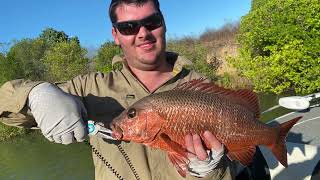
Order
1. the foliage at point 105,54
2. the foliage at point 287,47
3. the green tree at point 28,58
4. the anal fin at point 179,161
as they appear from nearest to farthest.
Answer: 1. the anal fin at point 179,161
2. the foliage at point 287,47
3. the foliage at point 105,54
4. the green tree at point 28,58

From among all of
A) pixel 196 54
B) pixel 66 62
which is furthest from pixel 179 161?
pixel 66 62

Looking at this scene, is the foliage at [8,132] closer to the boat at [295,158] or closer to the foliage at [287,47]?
the foliage at [287,47]

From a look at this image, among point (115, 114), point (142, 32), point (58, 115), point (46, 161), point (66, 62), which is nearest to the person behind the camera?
point (58, 115)

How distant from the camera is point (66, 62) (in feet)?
110

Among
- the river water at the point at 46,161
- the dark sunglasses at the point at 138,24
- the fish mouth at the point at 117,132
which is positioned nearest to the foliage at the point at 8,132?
the river water at the point at 46,161

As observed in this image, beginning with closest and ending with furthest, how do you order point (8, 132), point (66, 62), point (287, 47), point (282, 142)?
1. point (282, 142)
2. point (287, 47)
3. point (8, 132)
4. point (66, 62)

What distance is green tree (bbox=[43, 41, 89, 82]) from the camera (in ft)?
107

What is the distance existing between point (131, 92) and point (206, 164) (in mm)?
825

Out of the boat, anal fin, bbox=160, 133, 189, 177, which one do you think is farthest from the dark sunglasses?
the boat

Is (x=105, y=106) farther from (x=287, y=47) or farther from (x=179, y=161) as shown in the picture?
(x=287, y=47)

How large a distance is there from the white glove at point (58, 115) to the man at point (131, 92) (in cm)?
9

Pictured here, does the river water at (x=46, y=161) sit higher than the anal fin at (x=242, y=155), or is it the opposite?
the anal fin at (x=242, y=155)

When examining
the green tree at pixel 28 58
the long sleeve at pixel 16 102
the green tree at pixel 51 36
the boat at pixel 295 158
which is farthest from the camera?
the green tree at pixel 51 36

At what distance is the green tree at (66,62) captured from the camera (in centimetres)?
3259
